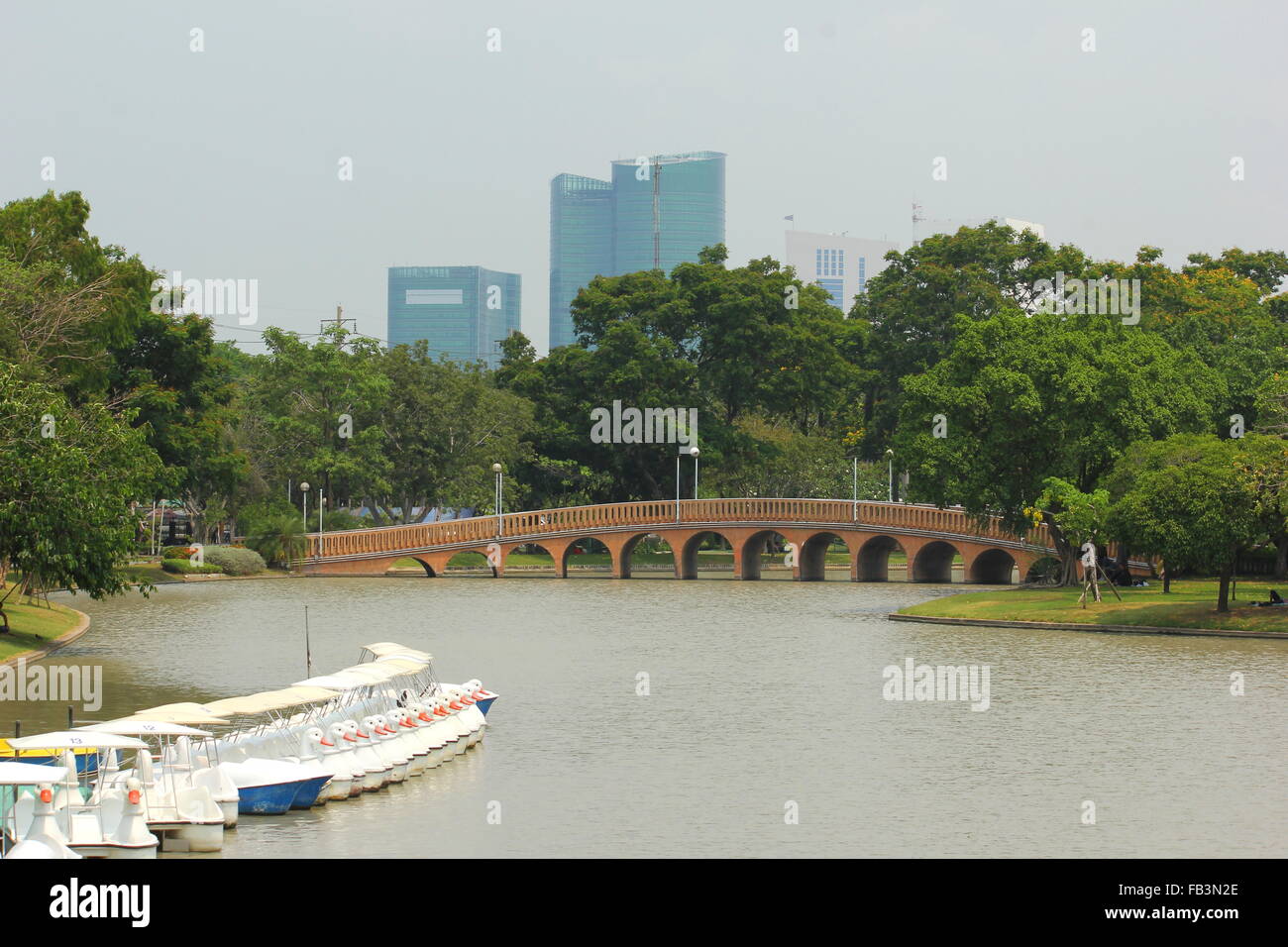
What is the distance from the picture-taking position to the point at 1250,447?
45.1 metres

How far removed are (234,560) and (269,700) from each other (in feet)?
163

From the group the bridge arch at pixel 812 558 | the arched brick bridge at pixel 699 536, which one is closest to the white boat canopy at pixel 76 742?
the arched brick bridge at pixel 699 536

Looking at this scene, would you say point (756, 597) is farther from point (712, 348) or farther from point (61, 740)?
point (61, 740)

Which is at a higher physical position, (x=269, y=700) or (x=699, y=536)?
(x=699, y=536)

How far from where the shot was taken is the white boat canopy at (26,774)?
18.8m

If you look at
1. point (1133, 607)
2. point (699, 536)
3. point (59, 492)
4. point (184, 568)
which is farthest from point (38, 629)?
point (699, 536)

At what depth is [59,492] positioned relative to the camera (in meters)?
34.7

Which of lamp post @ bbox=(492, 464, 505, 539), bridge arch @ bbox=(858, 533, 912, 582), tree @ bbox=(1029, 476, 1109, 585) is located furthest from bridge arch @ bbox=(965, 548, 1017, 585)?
lamp post @ bbox=(492, 464, 505, 539)

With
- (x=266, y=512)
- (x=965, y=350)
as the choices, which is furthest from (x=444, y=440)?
(x=965, y=350)

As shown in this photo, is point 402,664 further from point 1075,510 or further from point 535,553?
point 535,553

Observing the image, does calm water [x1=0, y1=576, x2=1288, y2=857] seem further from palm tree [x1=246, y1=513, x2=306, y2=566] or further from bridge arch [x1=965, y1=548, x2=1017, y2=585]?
palm tree [x1=246, y1=513, x2=306, y2=566]

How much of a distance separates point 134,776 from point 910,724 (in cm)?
1579

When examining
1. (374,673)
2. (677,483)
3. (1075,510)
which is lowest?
(374,673)

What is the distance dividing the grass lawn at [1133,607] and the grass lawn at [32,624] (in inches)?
1005
